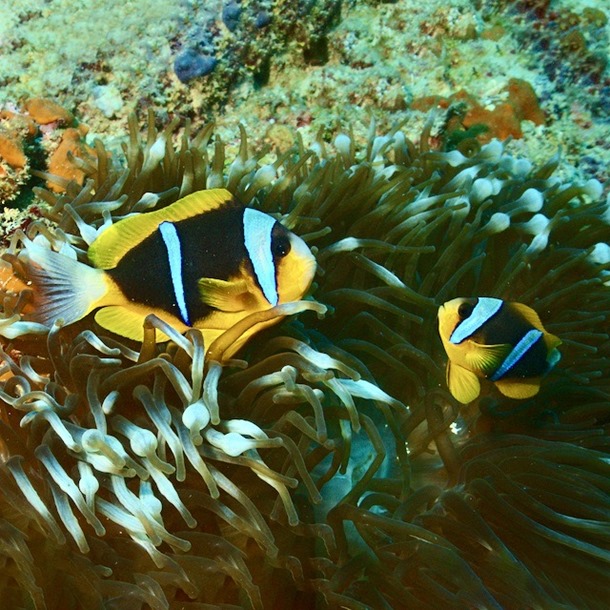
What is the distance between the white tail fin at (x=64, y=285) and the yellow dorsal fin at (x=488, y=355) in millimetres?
Result: 911

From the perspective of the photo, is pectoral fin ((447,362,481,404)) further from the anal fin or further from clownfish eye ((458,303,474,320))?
the anal fin

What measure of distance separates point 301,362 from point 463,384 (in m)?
0.45

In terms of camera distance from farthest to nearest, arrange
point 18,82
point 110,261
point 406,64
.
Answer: point 406,64, point 18,82, point 110,261

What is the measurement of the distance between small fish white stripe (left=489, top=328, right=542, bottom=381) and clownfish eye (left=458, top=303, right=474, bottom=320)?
15 cm

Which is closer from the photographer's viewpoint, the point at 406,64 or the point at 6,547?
the point at 6,547

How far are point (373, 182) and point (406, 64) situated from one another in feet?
4.47

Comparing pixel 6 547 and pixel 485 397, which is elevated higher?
pixel 6 547

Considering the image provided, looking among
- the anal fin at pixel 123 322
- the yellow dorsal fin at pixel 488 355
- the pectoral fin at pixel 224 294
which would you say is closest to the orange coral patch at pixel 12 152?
the anal fin at pixel 123 322

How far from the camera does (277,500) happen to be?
4.56ft

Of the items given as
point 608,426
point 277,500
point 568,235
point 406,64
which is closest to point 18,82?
point 406,64

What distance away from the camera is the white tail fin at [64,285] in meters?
1.42

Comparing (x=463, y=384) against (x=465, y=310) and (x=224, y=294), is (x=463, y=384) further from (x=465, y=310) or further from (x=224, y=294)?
(x=224, y=294)

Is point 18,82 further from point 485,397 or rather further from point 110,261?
point 485,397

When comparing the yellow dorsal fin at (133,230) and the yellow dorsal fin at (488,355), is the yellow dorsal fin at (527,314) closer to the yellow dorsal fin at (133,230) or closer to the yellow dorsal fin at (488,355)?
the yellow dorsal fin at (488,355)
